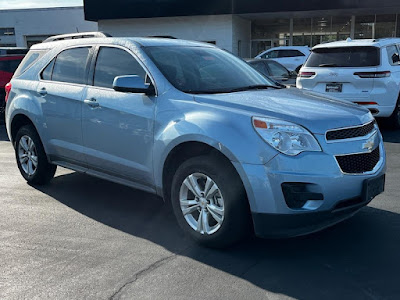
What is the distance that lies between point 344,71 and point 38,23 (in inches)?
1175

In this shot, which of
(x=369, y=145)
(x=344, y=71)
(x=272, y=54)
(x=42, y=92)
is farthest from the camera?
(x=272, y=54)

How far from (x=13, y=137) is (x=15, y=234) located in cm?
224

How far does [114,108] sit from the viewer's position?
176 inches

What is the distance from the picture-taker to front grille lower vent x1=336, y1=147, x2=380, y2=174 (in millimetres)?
3520

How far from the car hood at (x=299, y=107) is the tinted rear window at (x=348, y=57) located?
4.84 meters

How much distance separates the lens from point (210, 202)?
3.80 meters

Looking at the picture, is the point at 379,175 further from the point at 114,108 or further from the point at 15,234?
the point at 15,234

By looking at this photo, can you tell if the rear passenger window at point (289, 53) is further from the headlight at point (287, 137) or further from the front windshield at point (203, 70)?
the headlight at point (287, 137)

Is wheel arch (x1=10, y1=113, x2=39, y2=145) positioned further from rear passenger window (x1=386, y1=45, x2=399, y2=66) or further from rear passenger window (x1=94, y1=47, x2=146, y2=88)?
rear passenger window (x1=386, y1=45, x2=399, y2=66)

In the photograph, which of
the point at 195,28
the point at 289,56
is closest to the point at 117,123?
the point at 289,56

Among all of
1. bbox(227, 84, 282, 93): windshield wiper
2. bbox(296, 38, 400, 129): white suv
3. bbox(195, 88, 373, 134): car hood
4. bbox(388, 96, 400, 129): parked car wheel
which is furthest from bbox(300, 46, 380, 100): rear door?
bbox(195, 88, 373, 134): car hood

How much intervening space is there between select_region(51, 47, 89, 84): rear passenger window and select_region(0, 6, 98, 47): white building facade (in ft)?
93.2

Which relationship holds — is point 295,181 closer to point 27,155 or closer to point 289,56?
point 27,155

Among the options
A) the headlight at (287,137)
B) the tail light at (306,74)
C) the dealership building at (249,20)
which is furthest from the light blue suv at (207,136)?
the dealership building at (249,20)
